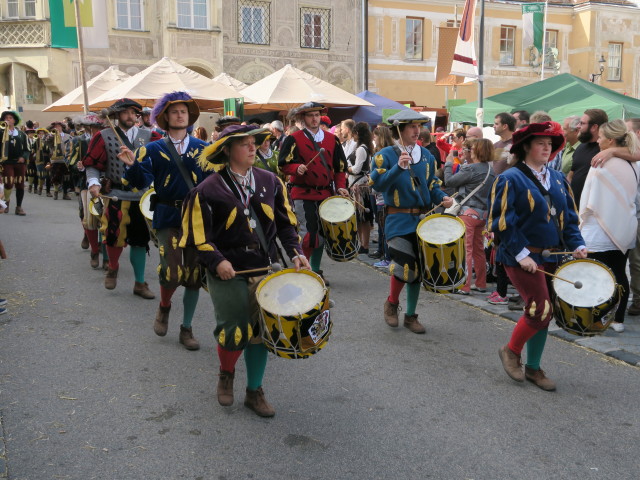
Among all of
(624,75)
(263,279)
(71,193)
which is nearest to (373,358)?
(263,279)

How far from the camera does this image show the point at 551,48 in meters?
33.3

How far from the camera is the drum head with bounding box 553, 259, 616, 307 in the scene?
450cm

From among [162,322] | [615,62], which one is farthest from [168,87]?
[615,62]

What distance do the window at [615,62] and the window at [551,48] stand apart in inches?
115

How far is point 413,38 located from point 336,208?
25896mm

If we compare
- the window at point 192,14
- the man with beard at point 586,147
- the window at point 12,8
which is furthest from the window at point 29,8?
the man with beard at point 586,147

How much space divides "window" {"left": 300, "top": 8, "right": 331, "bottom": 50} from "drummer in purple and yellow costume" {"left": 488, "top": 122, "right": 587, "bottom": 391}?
2539 cm

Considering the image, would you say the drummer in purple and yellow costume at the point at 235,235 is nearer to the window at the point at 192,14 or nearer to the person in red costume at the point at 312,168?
the person in red costume at the point at 312,168

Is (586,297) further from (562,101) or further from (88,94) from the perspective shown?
(88,94)

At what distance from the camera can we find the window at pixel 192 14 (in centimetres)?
2672

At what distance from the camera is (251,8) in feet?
92.1

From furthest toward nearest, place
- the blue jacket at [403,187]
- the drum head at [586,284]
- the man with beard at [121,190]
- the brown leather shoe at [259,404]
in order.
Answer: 1. the man with beard at [121,190]
2. the blue jacket at [403,187]
3. the drum head at [586,284]
4. the brown leather shoe at [259,404]

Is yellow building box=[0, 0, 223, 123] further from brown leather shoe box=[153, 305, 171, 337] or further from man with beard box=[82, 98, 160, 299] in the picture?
brown leather shoe box=[153, 305, 171, 337]

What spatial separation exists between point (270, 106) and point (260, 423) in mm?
12269
